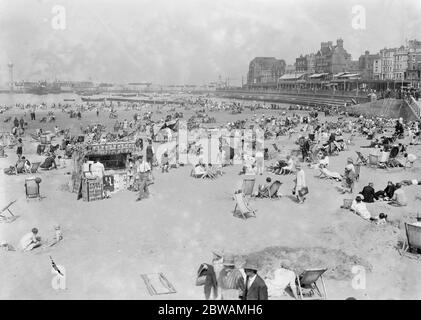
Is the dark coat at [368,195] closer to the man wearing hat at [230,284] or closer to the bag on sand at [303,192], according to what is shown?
the bag on sand at [303,192]

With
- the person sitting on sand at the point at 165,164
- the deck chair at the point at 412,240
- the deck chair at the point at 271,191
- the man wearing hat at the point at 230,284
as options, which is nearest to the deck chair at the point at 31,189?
the person sitting on sand at the point at 165,164

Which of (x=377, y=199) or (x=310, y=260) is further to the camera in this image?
(x=377, y=199)

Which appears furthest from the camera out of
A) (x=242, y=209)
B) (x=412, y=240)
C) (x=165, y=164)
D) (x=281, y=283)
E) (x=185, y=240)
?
(x=165, y=164)

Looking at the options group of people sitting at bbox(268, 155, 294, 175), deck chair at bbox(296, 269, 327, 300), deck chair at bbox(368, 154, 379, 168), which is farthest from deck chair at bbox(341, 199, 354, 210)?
deck chair at bbox(368, 154, 379, 168)

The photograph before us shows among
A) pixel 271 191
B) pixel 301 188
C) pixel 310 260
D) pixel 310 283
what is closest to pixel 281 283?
pixel 310 283

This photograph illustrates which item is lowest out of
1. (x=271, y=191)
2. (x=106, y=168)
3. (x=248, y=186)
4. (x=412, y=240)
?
(x=412, y=240)

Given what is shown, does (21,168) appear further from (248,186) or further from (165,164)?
(248,186)

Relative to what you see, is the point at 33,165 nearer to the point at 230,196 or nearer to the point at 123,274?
the point at 230,196
